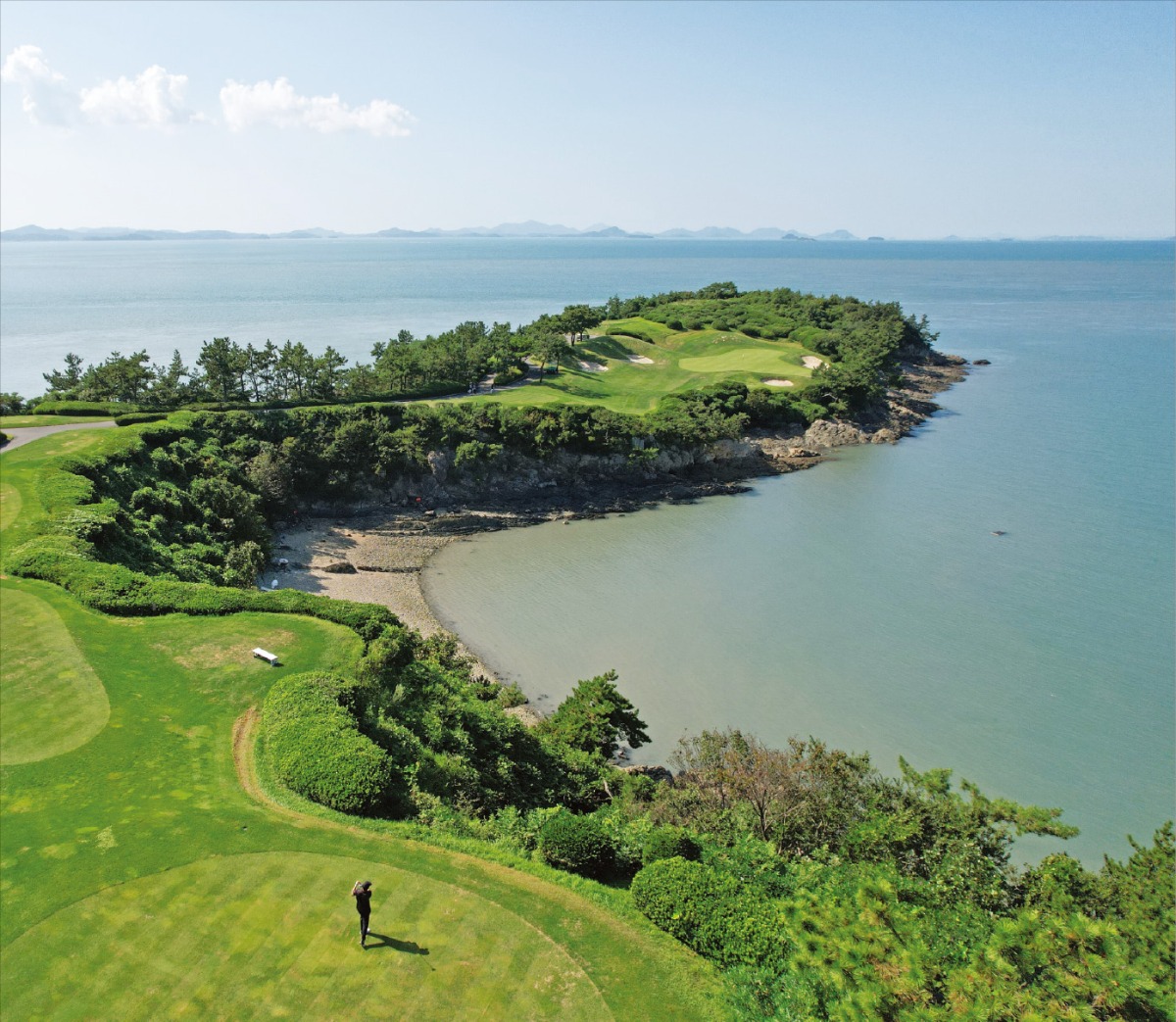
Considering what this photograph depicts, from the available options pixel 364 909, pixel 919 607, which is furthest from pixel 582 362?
pixel 364 909

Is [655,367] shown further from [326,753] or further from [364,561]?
[326,753]

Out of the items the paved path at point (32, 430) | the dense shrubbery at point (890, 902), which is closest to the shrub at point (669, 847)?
the dense shrubbery at point (890, 902)

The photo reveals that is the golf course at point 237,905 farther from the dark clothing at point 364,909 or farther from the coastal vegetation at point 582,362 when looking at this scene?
the coastal vegetation at point 582,362

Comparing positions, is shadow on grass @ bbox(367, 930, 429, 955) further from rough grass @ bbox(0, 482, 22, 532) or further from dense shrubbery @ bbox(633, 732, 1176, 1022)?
rough grass @ bbox(0, 482, 22, 532)

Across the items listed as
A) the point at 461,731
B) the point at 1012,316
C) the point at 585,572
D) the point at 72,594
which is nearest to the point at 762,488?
the point at 585,572

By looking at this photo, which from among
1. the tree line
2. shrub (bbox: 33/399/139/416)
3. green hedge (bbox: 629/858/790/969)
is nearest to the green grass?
the tree line

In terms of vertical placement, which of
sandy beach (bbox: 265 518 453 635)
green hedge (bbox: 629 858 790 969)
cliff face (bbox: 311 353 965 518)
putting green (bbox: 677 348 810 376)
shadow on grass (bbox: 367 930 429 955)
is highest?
putting green (bbox: 677 348 810 376)
